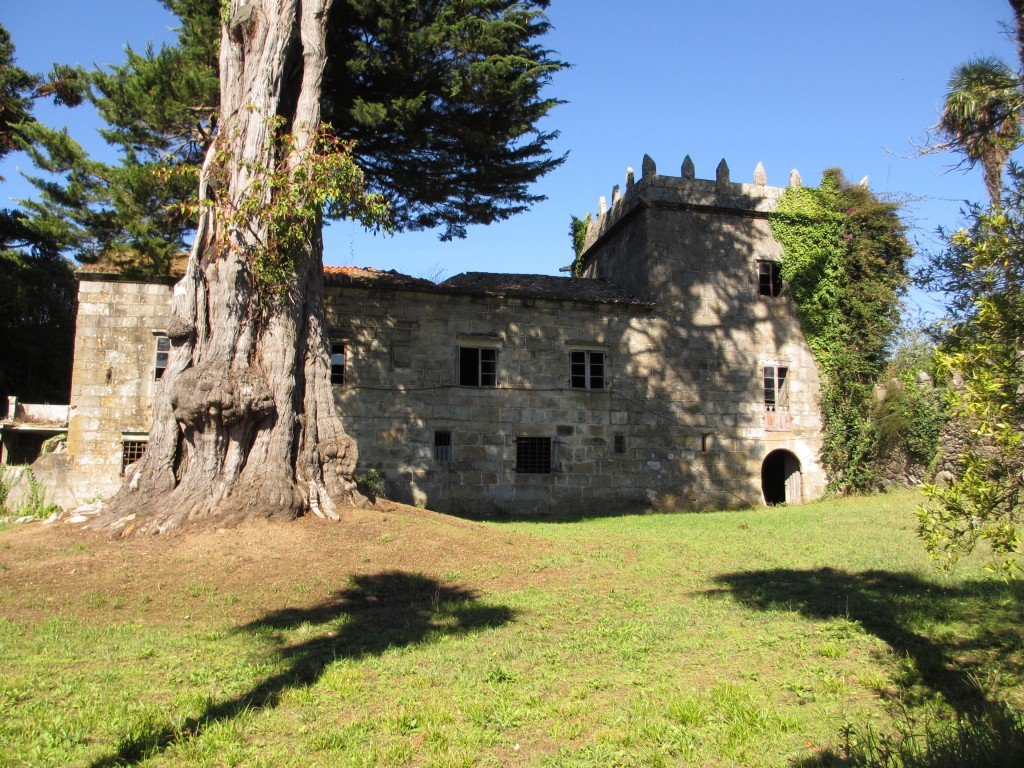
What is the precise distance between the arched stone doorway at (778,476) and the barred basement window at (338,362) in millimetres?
12174

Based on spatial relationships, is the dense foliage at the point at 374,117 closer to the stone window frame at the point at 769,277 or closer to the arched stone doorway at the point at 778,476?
the stone window frame at the point at 769,277

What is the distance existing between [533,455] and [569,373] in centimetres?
234

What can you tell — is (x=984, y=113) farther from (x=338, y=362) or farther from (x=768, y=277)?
(x=338, y=362)

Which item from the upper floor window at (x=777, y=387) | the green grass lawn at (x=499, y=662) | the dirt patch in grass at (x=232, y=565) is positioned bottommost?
the green grass lawn at (x=499, y=662)

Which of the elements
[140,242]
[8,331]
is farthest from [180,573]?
[8,331]

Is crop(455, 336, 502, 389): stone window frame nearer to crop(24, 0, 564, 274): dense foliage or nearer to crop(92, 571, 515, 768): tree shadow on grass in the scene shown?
crop(24, 0, 564, 274): dense foliage

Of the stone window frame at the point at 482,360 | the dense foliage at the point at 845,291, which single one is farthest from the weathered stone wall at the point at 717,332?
the stone window frame at the point at 482,360

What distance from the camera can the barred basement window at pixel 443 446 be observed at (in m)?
18.7

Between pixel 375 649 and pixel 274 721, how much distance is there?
155 cm

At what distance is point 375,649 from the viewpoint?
6312 millimetres

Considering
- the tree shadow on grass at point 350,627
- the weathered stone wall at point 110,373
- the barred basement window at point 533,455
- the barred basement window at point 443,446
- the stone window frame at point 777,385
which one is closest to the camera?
the tree shadow on grass at point 350,627

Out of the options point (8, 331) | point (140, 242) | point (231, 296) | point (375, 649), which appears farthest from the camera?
point (8, 331)

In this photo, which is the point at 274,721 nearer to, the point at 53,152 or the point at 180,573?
the point at 180,573

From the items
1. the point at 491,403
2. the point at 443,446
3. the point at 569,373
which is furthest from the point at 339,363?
the point at 569,373
